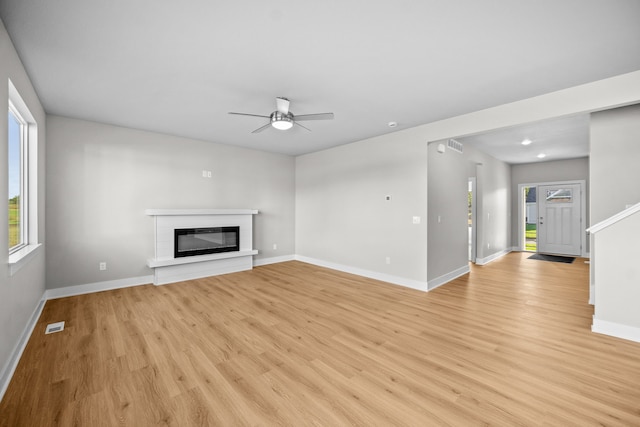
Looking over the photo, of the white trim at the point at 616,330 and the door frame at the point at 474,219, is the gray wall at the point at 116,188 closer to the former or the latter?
the door frame at the point at 474,219

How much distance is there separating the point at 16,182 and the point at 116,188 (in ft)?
4.86

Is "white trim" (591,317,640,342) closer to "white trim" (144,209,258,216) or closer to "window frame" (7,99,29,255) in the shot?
"white trim" (144,209,258,216)

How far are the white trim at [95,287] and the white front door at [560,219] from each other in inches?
387

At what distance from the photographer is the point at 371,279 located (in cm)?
497

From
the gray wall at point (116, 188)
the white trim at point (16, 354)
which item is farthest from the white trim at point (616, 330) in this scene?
the gray wall at point (116, 188)

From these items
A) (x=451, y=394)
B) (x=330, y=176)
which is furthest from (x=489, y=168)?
(x=451, y=394)

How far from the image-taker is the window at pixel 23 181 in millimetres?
2766

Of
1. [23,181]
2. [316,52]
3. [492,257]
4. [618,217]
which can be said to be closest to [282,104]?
[316,52]

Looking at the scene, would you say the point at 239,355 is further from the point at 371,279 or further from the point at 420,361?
the point at 371,279

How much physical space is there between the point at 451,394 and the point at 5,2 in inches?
154

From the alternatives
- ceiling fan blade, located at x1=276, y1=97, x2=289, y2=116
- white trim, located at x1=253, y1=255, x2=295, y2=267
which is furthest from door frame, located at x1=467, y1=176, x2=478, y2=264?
ceiling fan blade, located at x1=276, y1=97, x2=289, y2=116

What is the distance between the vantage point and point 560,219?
298 inches

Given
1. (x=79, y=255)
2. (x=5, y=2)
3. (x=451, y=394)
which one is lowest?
(x=451, y=394)

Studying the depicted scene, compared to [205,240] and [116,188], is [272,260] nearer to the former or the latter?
[205,240]
